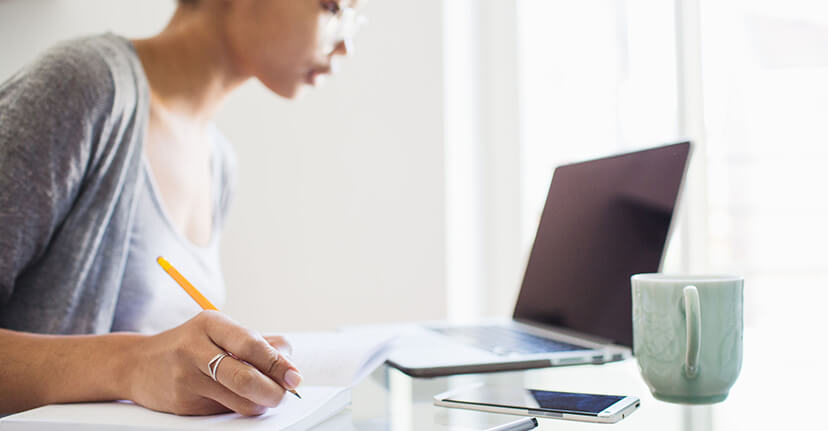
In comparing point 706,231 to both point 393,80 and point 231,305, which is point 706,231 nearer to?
point 393,80

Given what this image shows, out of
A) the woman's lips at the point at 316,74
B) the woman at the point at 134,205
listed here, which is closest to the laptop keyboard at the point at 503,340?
the woman at the point at 134,205

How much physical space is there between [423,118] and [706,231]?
716mm

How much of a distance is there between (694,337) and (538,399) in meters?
0.11

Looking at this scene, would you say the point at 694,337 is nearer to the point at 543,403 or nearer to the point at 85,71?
the point at 543,403

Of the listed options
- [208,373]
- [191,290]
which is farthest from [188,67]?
[208,373]

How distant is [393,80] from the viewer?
1.68 meters

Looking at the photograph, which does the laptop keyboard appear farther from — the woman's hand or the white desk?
the woman's hand

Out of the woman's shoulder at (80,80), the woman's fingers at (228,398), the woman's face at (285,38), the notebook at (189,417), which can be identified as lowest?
the notebook at (189,417)

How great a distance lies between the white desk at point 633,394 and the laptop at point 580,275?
27 mm

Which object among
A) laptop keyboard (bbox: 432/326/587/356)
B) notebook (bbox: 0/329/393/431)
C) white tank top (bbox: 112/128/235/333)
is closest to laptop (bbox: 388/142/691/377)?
laptop keyboard (bbox: 432/326/587/356)

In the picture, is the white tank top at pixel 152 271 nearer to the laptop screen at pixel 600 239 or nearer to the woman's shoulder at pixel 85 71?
the woman's shoulder at pixel 85 71

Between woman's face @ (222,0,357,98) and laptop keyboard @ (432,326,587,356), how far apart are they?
0.45 metres

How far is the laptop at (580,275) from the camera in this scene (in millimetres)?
638

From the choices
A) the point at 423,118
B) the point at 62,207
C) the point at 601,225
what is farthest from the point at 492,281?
the point at 62,207
